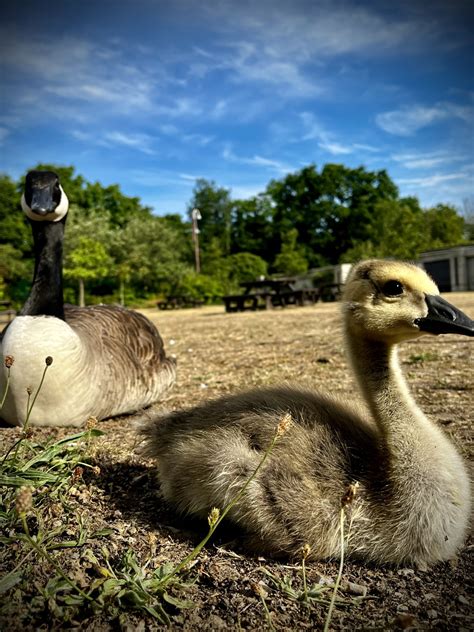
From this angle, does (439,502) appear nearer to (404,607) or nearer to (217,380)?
(404,607)

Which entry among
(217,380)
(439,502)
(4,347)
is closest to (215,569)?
(439,502)

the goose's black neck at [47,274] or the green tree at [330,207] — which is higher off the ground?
the green tree at [330,207]

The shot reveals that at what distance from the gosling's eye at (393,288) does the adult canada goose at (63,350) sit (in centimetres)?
225

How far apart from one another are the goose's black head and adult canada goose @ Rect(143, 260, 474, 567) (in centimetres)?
243

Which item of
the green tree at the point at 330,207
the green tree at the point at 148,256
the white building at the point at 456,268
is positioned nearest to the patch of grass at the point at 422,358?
the white building at the point at 456,268

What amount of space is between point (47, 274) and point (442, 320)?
310cm

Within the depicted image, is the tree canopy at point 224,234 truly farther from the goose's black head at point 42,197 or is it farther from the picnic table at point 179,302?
the goose's black head at point 42,197

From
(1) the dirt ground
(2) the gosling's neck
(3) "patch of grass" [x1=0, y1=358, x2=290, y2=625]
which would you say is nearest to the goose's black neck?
(1) the dirt ground

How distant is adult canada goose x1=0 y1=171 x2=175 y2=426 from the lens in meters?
3.50

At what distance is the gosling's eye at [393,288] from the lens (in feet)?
7.29

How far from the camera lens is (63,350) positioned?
11.7 feet

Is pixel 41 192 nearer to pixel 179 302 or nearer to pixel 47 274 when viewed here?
pixel 47 274

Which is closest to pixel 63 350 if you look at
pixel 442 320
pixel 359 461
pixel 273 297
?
pixel 359 461

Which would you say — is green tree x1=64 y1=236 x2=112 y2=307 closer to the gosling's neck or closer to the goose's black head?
the goose's black head
